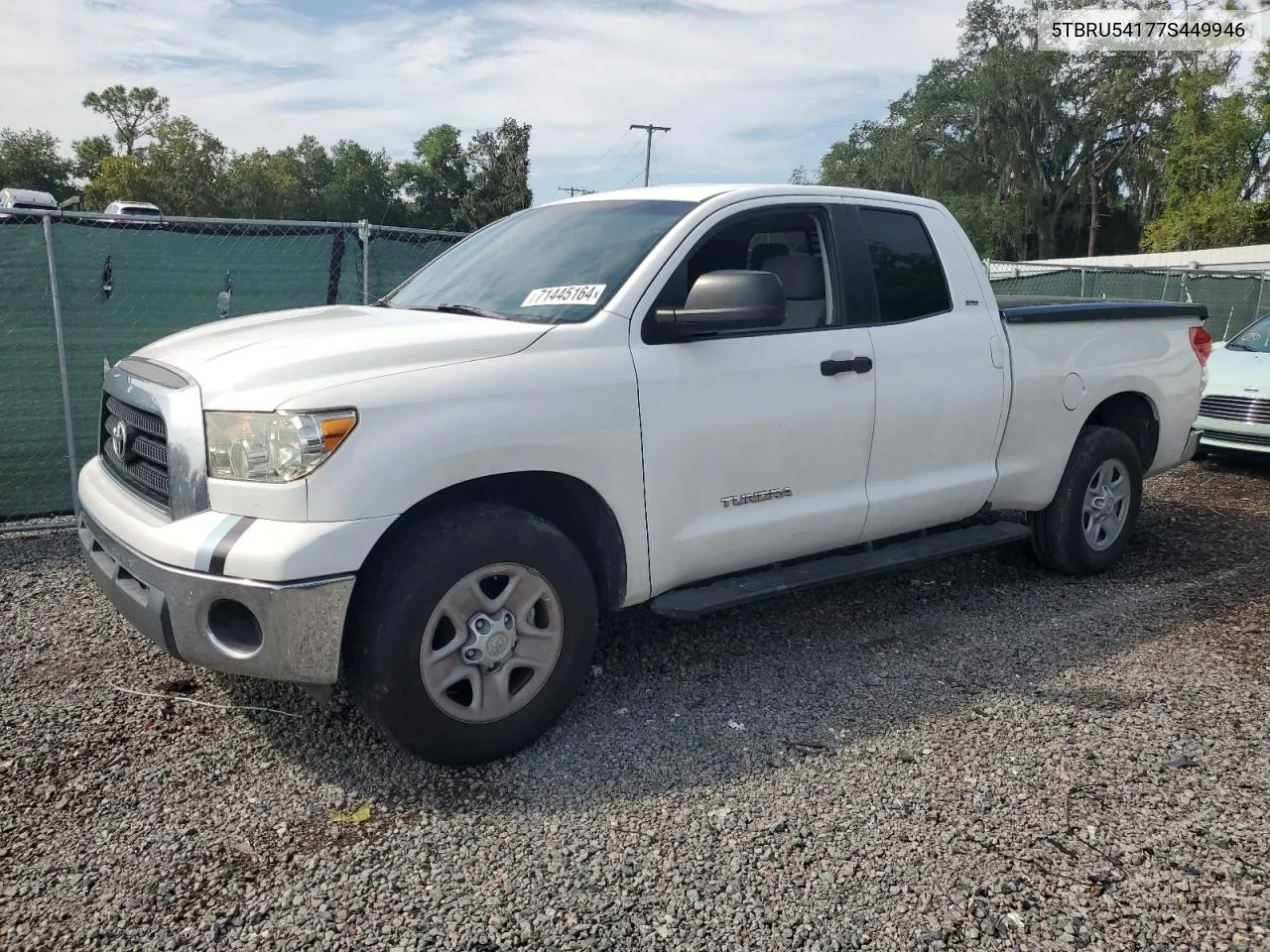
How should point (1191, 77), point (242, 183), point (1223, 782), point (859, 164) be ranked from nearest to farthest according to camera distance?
point (1223, 782) < point (1191, 77) < point (859, 164) < point (242, 183)

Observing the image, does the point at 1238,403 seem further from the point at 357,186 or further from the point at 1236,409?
the point at 357,186

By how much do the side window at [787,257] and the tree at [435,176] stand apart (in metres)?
89.2

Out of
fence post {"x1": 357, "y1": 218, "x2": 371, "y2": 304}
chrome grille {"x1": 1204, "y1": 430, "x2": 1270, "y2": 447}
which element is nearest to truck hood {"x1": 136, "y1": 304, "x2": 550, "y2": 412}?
fence post {"x1": 357, "y1": 218, "x2": 371, "y2": 304}

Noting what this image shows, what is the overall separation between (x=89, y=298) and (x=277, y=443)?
4.14 meters

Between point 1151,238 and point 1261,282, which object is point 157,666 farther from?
point 1151,238

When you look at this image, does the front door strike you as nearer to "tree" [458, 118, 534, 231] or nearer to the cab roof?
the cab roof

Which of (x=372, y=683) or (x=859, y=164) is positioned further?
(x=859, y=164)

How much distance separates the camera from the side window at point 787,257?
3.99m

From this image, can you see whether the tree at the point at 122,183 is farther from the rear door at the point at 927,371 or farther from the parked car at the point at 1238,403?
the rear door at the point at 927,371

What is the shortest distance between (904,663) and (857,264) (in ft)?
5.66

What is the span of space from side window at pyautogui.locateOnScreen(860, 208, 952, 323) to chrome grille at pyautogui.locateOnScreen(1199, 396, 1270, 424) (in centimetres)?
499

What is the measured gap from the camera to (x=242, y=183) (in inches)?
2992

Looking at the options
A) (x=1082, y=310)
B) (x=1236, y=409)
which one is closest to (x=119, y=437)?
(x=1082, y=310)

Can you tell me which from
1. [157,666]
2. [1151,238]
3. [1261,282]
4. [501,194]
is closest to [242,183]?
[501,194]
